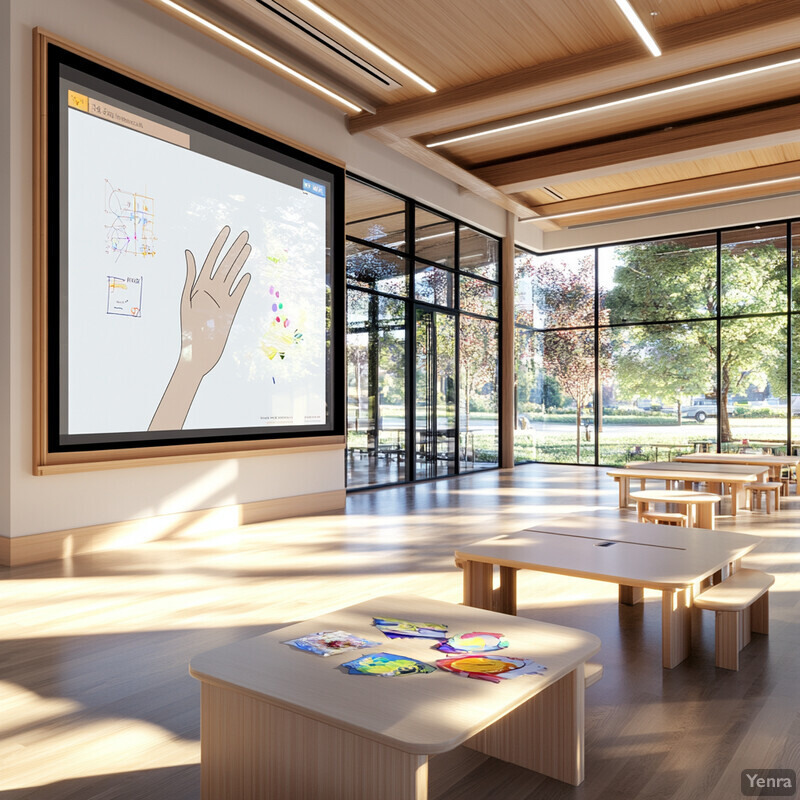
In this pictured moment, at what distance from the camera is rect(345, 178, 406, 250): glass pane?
8578mm

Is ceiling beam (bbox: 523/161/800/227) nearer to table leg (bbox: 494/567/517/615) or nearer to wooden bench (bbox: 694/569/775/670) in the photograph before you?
wooden bench (bbox: 694/569/775/670)

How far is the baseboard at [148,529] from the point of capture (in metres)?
5.08

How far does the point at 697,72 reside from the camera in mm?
6730

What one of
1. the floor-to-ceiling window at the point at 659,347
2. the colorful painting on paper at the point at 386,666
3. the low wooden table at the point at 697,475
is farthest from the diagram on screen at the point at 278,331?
the floor-to-ceiling window at the point at 659,347

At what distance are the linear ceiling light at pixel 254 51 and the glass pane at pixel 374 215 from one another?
1.29 meters

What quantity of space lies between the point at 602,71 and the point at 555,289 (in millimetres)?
7169

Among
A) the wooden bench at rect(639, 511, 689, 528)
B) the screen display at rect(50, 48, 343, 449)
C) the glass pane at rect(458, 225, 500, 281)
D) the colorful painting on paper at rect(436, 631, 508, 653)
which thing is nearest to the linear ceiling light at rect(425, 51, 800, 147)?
the screen display at rect(50, 48, 343, 449)

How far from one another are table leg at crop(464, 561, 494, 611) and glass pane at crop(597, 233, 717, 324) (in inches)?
388

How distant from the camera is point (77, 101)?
17.5 feet

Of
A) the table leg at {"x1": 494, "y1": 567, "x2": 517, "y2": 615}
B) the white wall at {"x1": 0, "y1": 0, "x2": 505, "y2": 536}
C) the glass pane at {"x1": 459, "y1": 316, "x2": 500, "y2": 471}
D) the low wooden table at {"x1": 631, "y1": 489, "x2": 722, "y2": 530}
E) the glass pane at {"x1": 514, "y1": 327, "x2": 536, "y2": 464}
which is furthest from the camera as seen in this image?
the glass pane at {"x1": 514, "y1": 327, "x2": 536, "y2": 464}

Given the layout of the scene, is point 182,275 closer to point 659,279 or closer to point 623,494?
point 623,494

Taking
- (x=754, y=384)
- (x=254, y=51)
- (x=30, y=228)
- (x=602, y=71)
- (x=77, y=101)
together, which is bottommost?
(x=754, y=384)

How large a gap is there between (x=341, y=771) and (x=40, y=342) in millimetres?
4313

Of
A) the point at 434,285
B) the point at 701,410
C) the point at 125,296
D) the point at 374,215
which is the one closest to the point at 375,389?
the point at 434,285
